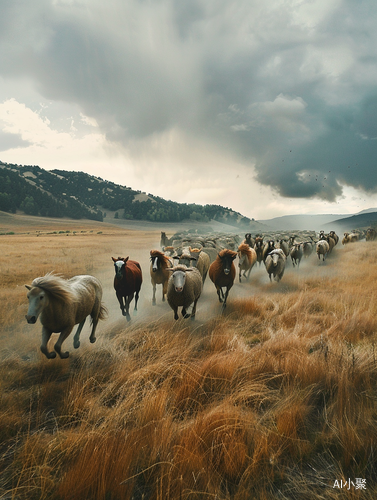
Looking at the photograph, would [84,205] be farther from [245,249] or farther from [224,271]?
[224,271]

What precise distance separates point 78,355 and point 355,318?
674cm

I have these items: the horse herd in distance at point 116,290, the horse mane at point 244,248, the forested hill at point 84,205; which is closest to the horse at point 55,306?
the horse herd in distance at point 116,290

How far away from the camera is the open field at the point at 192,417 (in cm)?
220

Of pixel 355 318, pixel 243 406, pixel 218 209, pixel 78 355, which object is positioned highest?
Answer: pixel 218 209

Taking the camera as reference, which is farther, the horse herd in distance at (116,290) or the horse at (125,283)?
the horse at (125,283)

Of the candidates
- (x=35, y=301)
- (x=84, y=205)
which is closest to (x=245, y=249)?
(x=35, y=301)

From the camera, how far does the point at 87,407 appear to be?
325cm

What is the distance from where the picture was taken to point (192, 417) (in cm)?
302

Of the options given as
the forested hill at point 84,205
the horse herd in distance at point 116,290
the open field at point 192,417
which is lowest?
the open field at point 192,417

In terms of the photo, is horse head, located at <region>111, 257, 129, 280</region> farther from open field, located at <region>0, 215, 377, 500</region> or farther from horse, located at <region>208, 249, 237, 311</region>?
Result: horse, located at <region>208, 249, 237, 311</region>

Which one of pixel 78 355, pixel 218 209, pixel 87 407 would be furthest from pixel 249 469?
pixel 218 209

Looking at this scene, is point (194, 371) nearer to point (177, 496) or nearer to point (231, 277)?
point (177, 496)

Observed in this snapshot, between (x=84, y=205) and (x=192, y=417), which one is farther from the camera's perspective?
→ (x=84, y=205)

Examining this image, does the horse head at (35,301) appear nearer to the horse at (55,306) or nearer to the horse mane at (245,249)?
the horse at (55,306)
